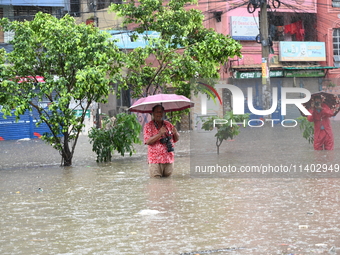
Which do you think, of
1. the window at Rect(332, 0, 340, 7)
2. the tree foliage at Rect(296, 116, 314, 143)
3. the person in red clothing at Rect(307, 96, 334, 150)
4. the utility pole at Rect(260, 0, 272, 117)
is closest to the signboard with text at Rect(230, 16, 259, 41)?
the window at Rect(332, 0, 340, 7)

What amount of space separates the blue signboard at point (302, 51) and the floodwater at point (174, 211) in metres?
21.7

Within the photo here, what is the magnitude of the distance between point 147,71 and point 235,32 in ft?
58.8

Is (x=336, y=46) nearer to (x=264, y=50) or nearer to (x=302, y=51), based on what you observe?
(x=302, y=51)

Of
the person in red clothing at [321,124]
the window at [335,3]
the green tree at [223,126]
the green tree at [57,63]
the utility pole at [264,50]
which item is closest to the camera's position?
the green tree at [57,63]

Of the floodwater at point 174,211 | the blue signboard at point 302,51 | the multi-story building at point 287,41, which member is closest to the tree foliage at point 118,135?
the floodwater at point 174,211

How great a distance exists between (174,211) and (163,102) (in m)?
3.71

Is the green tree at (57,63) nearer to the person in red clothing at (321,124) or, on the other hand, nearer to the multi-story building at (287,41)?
the person in red clothing at (321,124)

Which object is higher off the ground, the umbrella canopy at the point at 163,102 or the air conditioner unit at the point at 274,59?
the air conditioner unit at the point at 274,59

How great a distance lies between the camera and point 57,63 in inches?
541

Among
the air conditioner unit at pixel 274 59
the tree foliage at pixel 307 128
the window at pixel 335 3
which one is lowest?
the tree foliage at pixel 307 128

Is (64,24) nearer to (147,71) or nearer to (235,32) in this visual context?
(147,71)

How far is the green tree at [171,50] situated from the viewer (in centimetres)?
1478

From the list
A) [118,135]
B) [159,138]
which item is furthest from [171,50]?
[159,138]

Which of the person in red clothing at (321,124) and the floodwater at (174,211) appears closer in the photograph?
the floodwater at (174,211)
